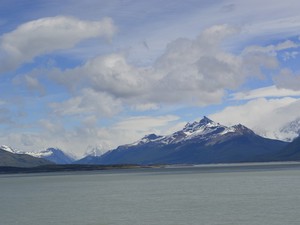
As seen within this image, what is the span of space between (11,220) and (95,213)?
51.9 feet

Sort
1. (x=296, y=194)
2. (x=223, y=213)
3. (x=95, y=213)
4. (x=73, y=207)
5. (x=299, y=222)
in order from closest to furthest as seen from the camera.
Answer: (x=299, y=222) → (x=223, y=213) → (x=95, y=213) → (x=73, y=207) → (x=296, y=194)

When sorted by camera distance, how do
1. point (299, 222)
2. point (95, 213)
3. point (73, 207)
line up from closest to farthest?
point (299, 222) < point (95, 213) < point (73, 207)

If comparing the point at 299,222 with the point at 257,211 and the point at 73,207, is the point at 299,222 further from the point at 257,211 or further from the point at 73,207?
the point at 73,207

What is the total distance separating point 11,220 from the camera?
95.8m

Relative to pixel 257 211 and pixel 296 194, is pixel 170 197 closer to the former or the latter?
pixel 296 194

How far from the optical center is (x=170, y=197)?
128 m

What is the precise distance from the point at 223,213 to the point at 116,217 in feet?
63.3

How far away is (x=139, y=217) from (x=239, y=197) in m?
35.9

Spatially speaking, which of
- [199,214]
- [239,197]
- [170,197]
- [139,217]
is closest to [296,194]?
[239,197]

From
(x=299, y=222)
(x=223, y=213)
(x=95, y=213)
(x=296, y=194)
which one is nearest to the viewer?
(x=299, y=222)

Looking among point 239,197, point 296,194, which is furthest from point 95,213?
point 296,194

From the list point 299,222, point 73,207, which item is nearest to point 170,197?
point 73,207

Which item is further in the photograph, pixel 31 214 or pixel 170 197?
pixel 170 197

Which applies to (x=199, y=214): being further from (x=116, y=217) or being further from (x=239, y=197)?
(x=239, y=197)
